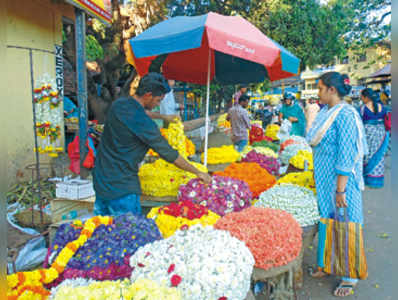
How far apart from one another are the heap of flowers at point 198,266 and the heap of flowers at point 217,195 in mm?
1045

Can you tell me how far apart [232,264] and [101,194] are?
1.56 m

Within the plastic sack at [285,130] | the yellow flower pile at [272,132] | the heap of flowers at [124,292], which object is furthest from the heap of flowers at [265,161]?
the yellow flower pile at [272,132]

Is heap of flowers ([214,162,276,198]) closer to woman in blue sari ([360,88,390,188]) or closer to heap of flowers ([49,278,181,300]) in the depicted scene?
heap of flowers ([49,278,181,300])

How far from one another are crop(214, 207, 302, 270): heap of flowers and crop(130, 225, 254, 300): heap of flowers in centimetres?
30

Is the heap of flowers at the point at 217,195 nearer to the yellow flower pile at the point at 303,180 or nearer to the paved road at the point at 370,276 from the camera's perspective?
the yellow flower pile at the point at 303,180

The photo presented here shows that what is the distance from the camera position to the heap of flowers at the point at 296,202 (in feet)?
11.3

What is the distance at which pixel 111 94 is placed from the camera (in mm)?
12055

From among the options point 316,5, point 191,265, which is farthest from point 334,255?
point 316,5

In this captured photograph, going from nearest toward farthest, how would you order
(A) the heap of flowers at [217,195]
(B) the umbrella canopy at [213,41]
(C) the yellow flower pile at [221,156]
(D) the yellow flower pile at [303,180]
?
(A) the heap of flowers at [217,195]
(B) the umbrella canopy at [213,41]
(D) the yellow flower pile at [303,180]
(C) the yellow flower pile at [221,156]

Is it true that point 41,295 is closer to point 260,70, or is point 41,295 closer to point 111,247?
point 111,247

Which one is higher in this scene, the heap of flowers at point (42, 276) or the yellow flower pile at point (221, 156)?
the yellow flower pile at point (221, 156)

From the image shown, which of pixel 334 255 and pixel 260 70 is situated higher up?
pixel 260 70

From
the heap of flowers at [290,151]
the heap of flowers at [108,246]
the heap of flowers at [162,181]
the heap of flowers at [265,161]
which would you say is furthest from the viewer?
the heap of flowers at [290,151]

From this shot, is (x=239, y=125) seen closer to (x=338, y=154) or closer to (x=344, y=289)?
(x=338, y=154)
